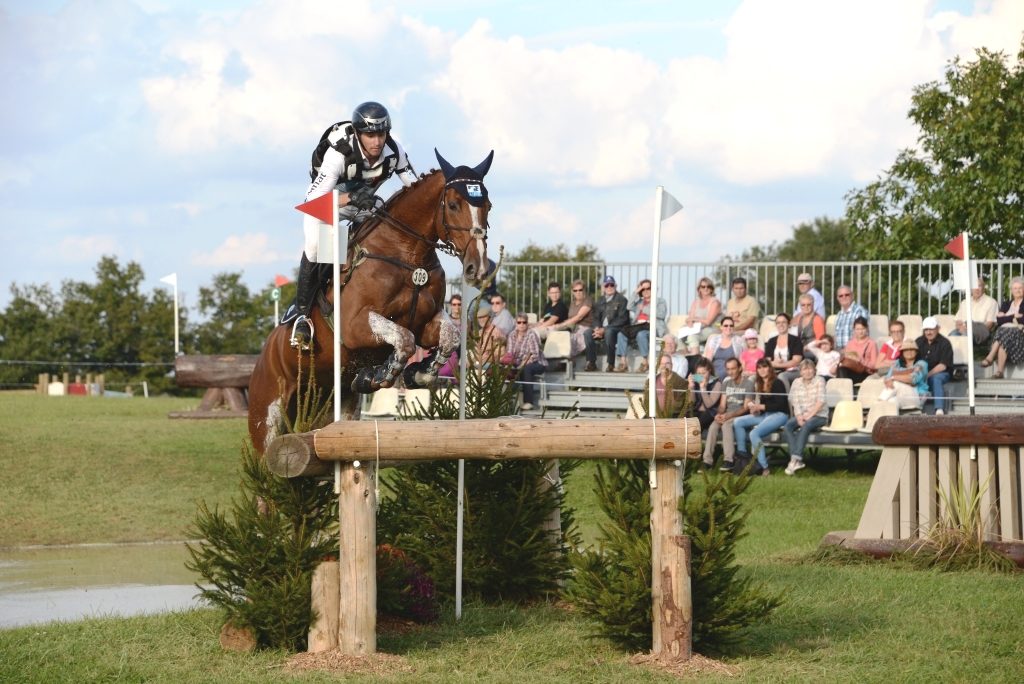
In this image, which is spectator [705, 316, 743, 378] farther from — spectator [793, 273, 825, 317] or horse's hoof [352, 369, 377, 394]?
horse's hoof [352, 369, 377, 394]

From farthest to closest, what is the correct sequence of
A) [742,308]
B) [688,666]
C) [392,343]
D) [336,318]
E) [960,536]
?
[742,308]
[960,536]
[392,343]
[336,318]
[688,666]

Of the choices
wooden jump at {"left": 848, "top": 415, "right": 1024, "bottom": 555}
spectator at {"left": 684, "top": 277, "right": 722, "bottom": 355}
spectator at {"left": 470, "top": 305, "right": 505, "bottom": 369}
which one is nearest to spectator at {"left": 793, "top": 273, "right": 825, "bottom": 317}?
spectator at {"left": 684, "top": 277, "right": 722, "bottom": 355}

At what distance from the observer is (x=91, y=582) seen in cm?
1023

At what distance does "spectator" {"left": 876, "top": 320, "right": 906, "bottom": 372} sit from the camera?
1525 cm

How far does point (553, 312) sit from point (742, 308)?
102 inches

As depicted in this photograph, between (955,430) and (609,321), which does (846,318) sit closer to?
(609,321)

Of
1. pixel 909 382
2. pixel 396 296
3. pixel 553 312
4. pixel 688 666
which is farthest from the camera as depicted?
pixel 553 312

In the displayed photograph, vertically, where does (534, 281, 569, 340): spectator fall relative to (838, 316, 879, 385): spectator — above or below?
above

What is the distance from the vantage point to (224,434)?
60.2ft

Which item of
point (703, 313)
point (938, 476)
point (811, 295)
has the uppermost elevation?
point (811, 295)

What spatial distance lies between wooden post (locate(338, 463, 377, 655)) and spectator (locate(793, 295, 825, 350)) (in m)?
10.4

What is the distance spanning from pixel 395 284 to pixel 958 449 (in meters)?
4.27

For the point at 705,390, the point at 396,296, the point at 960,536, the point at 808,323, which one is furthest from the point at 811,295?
the point at 396,296

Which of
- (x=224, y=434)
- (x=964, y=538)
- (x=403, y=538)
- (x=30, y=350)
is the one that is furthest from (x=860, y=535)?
(x=30, y=350)
